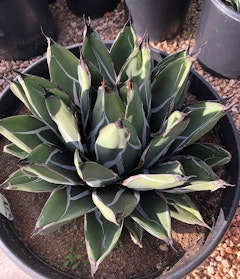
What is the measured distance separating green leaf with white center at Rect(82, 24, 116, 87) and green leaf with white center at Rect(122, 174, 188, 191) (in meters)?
0.28

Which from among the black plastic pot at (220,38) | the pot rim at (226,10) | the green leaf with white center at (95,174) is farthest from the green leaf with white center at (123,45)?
the pot rim at (226,10)

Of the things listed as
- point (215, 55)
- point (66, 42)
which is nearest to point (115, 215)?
point (215, 55)

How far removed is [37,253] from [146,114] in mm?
487

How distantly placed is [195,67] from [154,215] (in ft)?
3.30

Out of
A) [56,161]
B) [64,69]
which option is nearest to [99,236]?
[56,161]

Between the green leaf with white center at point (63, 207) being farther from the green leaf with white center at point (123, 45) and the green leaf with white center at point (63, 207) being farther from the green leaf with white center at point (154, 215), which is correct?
the green leaf with white center at point (123, 45)

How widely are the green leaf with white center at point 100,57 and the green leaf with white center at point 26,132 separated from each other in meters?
0.21

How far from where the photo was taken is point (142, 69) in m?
0.94

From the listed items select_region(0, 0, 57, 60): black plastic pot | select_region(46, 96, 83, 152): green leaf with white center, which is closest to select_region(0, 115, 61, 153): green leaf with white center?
select_region(46, 96, 83, 152): green leaf with white center

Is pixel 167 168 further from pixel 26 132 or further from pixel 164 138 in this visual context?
pixel 26 132

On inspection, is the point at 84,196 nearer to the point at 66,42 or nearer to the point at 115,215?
the point at 115,215

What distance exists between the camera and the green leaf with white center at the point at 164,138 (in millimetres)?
861

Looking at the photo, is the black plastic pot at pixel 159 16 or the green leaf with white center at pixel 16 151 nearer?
the green leaf with white center at pixel 16 151

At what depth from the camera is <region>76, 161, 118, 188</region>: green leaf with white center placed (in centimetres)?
83
